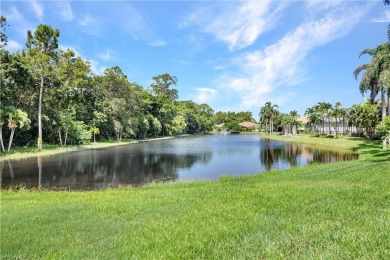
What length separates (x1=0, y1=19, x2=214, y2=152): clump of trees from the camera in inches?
1508

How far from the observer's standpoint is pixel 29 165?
96.7ft

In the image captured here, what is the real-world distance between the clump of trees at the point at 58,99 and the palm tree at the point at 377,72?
41937mm

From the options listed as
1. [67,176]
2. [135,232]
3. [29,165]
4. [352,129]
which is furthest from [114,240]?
[352,129]

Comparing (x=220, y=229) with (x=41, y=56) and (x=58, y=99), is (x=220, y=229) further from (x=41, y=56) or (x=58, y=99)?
(x=58, y=99)

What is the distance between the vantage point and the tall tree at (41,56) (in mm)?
43406

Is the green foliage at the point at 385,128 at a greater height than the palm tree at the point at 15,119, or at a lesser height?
lesser

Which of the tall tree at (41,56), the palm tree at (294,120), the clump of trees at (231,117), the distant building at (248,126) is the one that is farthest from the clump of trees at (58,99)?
the clump of trees at (231,117)

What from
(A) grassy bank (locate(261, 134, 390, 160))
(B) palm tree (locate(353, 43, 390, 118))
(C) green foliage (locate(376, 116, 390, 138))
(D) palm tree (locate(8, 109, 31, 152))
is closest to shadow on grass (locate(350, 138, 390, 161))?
(A) grassy bank (locate(261, 134, 390, 160))

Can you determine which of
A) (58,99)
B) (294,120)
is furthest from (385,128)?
(294,120)

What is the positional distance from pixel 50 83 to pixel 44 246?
153 feet

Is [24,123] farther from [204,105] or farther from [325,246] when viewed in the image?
[204,105]

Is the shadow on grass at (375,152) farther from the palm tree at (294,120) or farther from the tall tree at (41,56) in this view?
the palm tree at (294,120)

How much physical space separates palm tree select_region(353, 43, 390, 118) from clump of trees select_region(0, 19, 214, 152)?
1651 inches

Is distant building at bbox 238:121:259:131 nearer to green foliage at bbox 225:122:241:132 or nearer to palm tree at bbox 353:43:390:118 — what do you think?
green foliage at bbox 225:122:241:132
